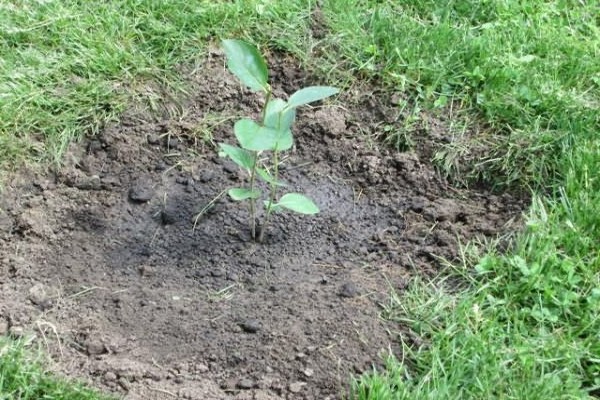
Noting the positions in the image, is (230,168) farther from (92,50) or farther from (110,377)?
(110,377)

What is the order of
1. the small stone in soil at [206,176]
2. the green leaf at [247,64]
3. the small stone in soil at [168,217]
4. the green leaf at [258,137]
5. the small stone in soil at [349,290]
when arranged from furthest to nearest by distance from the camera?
1. the small stone in soil at [206,176]
2. the small stone in soil at [168,217]
3. the small stone in soil at [349,290]
4. the green leaf at [247,64]
5. the green leaf at [258,137]

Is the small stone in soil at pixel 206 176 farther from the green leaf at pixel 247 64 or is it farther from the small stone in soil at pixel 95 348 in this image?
the small stone in soil at pixel 95 348

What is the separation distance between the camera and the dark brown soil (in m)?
2.59

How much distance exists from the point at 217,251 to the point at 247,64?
67 centimetres

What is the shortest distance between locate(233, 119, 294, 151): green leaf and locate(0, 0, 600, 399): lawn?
0.63m

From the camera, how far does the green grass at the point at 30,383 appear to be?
7.98ft

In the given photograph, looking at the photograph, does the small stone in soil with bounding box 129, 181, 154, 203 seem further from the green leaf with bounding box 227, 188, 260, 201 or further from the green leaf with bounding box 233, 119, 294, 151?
the green leaf with bounding box 233, 119, 294, 151

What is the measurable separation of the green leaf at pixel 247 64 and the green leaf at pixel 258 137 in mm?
129

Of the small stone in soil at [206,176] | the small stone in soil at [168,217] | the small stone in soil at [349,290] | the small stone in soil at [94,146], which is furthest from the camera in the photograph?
the small stone in soil at [94,146]

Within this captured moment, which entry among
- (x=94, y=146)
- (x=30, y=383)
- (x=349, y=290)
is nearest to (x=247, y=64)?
(x=349, y=290)

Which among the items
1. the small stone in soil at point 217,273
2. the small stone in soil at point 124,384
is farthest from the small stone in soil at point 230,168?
the small stone in soil at point 124,384

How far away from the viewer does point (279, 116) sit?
8.82 ft

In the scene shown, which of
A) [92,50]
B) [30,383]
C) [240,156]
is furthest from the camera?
[92,50]

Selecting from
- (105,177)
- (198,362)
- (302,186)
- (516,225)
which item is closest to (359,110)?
(302,186)
